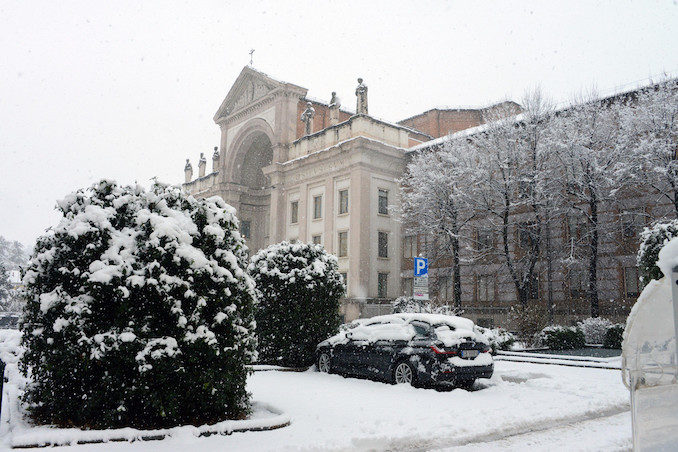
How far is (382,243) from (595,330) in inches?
713

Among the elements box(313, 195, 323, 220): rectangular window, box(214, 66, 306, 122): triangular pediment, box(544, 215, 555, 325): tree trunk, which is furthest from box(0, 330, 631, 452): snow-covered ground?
box(214, 66, 306, 122): triangular pediment

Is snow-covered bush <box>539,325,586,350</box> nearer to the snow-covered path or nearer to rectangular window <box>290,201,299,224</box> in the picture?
the snow-covered path

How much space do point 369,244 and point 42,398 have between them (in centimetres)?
3308

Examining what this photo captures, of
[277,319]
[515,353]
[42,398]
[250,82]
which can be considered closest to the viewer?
[42,398]

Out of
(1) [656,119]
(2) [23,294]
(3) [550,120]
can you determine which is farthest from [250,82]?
(2) [23,294]

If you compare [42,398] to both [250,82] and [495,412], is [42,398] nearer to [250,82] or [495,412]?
[495,412]

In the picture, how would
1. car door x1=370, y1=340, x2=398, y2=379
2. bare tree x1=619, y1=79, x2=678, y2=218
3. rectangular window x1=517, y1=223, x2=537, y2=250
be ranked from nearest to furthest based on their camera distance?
1. car door x1=370, y1=340, x2=398, y2=379
2. bare tree x1=619, y1=79, x2=678, y2=218
3. rectangular window x1=517, y1=223, x2=537, y2=250

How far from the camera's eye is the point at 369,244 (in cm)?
3888

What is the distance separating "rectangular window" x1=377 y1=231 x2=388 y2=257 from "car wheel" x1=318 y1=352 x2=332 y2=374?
88.3ft

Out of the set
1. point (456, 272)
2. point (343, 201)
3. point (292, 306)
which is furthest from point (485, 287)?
point (292, 306)

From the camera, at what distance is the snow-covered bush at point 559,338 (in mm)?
21875

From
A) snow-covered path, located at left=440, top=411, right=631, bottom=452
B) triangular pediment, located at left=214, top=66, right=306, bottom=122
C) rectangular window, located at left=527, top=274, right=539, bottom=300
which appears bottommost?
snow-covered path, located at left=440, top=411, right=631, bottom=452

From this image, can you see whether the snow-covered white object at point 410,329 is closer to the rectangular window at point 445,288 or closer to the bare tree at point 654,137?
the bare tree at point 654,137

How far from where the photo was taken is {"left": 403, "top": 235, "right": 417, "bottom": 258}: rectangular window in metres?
39.9
